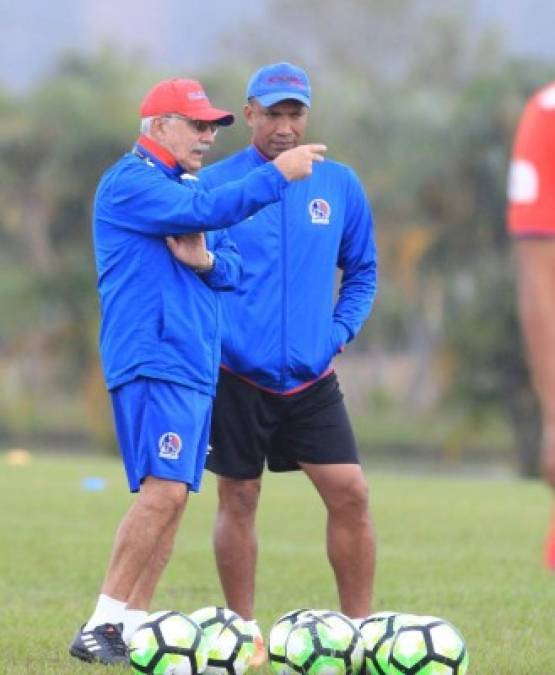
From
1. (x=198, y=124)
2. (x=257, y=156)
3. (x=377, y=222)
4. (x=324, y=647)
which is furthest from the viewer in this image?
(x=377, y=222)

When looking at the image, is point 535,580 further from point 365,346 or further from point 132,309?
point 365,346

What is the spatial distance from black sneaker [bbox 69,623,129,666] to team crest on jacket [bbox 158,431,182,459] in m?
0.78

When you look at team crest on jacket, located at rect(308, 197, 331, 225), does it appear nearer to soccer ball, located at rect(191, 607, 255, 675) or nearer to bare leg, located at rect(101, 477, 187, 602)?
bare leg, located at rect(101, 477, 187, 602)

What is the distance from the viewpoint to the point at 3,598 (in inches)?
412

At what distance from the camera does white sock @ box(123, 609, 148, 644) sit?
314 inches

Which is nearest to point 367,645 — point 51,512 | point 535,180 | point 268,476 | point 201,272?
point 201,272

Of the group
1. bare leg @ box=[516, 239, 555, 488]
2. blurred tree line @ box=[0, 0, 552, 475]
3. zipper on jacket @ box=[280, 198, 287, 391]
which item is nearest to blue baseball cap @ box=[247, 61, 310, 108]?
zipper on jacket @ box=[280, 198, 287, 391]

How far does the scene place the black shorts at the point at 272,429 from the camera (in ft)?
27.6

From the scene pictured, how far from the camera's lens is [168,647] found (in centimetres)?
722

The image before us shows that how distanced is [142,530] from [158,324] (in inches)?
34.9

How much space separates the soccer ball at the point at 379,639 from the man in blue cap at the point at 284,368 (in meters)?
0.90

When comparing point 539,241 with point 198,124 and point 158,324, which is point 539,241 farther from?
point 198,124

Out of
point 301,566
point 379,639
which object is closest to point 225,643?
point 379,639

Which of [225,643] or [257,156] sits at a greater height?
[257,156]
